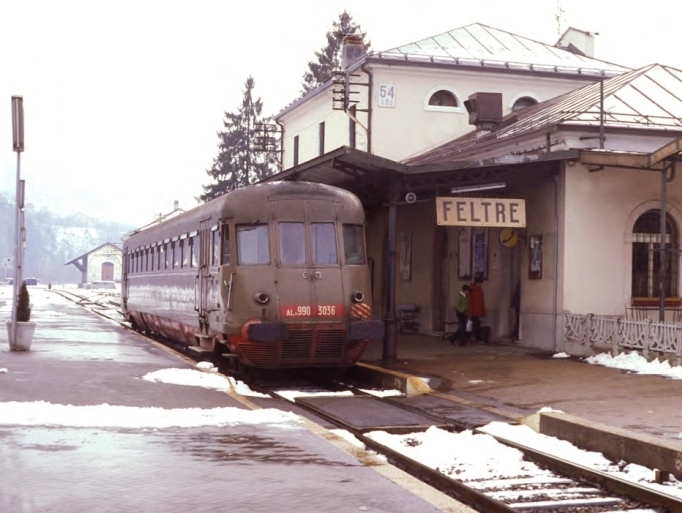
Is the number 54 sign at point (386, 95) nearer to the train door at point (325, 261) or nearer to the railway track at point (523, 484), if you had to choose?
the train door at point (325, 261)

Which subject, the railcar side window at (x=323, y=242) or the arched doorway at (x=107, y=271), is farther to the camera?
the arched doorway at (x=107, y=271)

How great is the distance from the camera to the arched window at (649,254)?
1981cm

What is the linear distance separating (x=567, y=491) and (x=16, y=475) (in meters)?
4.07

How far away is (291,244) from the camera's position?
1547 cm

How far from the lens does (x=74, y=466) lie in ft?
23.8

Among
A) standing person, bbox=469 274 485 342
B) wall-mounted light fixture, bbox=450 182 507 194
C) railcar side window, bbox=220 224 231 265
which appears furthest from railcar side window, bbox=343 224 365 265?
standing person, bbox=469 274 485 342

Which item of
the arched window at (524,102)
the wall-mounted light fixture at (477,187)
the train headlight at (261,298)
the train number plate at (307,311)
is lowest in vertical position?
the train number plate at (307,311)

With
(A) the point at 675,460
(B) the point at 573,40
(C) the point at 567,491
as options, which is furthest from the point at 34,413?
(B) the point at 573,40

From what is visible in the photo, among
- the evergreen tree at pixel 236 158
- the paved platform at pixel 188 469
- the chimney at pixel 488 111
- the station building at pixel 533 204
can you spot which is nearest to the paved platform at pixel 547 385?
the station building at pixel 533 204

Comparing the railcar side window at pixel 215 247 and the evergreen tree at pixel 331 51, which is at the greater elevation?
the evergreen tree at pixel 331 51

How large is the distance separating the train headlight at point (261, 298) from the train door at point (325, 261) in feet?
2.28

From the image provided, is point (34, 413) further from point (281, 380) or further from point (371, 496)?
point (281, 380)

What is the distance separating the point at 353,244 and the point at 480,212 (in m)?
3.54

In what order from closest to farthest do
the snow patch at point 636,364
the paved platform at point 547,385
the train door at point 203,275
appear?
the paved platform at point 547,385, the snow patch at point 636,364, the train door at point 203,275
